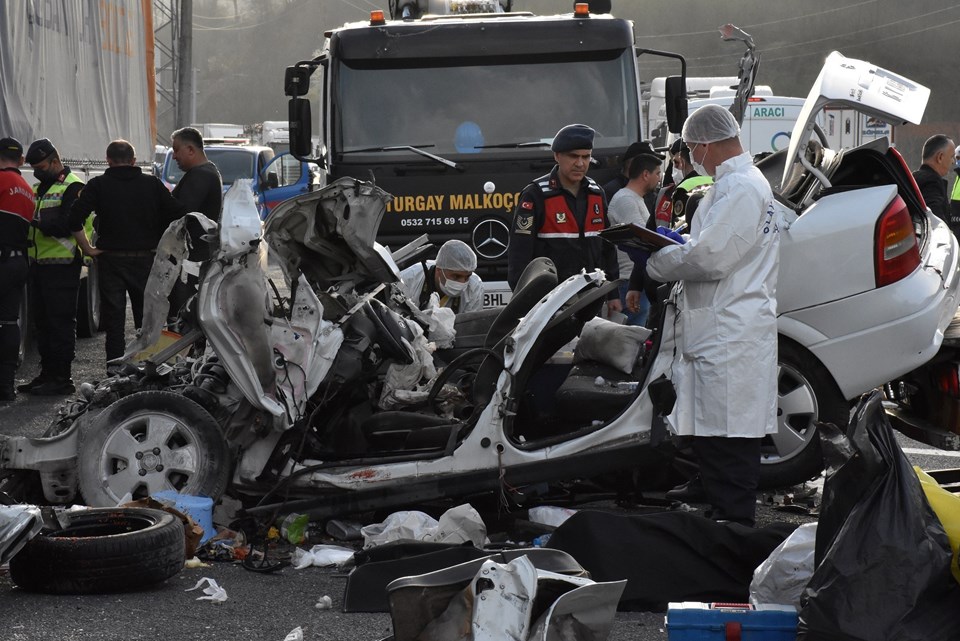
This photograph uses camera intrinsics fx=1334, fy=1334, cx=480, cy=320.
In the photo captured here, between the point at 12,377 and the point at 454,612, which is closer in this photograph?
the point at 454,612

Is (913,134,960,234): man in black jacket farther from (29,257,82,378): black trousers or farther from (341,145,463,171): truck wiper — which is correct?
(29,257,82,378): black trousers

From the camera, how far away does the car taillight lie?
19.7 feet

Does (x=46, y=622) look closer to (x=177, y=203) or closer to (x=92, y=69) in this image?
(x=177, y=203)

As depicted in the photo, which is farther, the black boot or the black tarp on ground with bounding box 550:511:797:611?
the black boot

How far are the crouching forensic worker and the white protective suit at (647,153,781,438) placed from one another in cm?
266

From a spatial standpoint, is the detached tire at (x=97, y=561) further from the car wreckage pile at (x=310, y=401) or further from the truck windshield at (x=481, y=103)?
the truck windshield at (x=481, y=103)

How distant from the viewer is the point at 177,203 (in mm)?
10422

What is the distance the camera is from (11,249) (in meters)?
9.77

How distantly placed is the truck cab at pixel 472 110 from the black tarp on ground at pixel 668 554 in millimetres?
5063

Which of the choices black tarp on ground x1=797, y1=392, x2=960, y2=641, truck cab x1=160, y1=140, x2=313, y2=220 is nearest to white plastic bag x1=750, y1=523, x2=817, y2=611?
black tarp on ground x1=797, y1=392, x2=960, y2=641

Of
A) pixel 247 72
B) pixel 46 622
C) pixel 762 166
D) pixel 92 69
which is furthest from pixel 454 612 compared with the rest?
pixel 247 72

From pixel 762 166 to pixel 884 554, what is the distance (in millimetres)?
3825

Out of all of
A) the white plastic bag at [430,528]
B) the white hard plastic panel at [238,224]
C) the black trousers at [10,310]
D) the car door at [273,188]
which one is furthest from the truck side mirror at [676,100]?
the car door at [273,188]

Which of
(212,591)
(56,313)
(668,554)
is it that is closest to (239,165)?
(56,313)
